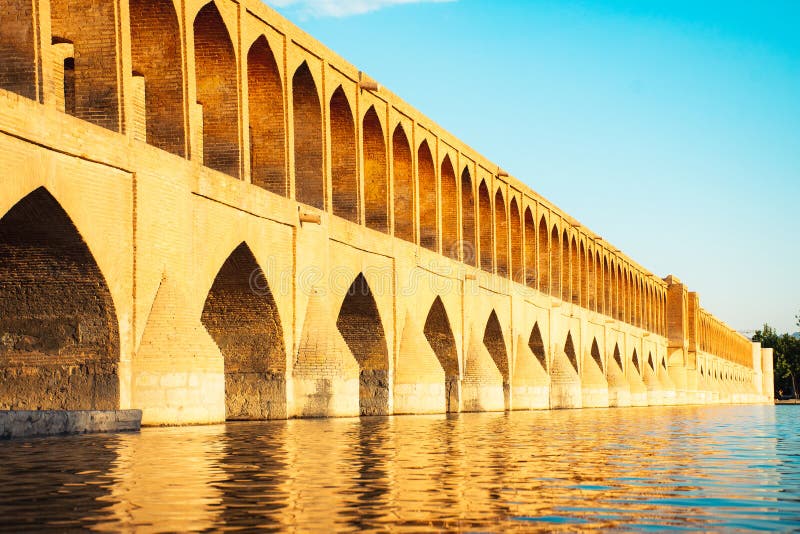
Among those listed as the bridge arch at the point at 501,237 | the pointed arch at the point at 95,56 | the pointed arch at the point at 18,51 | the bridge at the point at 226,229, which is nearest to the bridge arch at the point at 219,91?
the bridge at the point at 226,229

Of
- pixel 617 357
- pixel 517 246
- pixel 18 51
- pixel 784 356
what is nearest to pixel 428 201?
pixel 517 246

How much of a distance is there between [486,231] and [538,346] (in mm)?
4978

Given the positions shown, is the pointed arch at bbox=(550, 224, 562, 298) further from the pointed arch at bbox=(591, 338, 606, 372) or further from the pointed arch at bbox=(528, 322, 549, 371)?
the pointed arch at bbox=(591, 338, 606, 372)

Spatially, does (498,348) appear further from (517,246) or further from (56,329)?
(56,329)

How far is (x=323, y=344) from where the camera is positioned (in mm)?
20297

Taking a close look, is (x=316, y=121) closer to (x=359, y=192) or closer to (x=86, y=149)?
(x=359, y=192)

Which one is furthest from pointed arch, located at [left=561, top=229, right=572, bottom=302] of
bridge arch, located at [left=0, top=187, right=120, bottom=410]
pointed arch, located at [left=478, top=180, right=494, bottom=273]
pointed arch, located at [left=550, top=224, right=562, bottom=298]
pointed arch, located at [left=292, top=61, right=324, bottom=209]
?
bridge arch, located at [left=0, top=187, right=120, bottom=410]

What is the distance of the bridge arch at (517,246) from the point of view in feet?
124

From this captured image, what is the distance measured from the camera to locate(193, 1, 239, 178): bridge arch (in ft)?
61.6

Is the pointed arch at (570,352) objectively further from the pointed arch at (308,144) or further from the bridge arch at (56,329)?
the bridge arch at (56,329)

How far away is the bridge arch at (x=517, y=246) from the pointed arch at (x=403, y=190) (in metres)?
10.6

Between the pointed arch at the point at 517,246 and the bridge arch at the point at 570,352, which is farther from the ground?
the pointed arch at the point at 517,246

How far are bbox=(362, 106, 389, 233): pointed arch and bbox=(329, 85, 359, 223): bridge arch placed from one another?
175 centimetres

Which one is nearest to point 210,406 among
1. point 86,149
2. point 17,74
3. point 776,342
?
point 86,149
